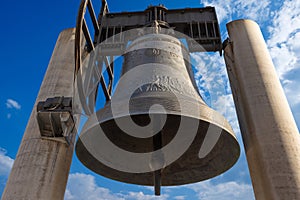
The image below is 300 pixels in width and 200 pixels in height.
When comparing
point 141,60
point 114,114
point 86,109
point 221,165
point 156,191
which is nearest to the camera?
point 114,114

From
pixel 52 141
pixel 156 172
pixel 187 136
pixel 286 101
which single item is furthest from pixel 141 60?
pixel 286 101

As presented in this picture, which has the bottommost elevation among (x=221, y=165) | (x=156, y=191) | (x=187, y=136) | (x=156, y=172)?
(x=156, y=191)

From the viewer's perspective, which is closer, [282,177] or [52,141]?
[282,177]

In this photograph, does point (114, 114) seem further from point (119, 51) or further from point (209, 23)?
point (209, 23)

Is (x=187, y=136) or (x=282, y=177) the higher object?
(x=187, y=136)

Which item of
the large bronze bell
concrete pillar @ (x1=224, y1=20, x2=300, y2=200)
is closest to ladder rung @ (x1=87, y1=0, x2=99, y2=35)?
the large bronze bell

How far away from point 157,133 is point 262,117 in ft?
9.19

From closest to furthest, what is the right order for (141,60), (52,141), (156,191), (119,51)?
(156,191), (141,60), (52,141), (119,51)

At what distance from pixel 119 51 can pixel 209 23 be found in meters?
2.64

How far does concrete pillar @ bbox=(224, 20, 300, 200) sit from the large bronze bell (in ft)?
4.50

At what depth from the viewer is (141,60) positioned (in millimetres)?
5211

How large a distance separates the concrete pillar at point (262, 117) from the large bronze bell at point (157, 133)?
137cm

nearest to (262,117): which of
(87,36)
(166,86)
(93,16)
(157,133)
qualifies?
(157,133)

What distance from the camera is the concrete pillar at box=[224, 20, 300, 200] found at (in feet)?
18.0
